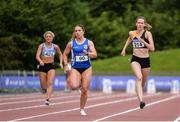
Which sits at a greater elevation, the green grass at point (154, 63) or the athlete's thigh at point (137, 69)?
the green grass at point (154, 63)

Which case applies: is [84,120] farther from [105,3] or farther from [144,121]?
[105,3]

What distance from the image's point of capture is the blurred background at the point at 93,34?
42.6 meters

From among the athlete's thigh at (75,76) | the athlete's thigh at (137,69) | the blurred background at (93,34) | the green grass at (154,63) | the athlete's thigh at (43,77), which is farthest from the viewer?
the green grass at (154,63)

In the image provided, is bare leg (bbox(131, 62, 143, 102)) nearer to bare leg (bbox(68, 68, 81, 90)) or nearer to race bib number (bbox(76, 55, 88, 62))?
race bib number (bbox(76, 55, 88, 62))

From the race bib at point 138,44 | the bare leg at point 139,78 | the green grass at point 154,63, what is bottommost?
the bare leg at point 139,78

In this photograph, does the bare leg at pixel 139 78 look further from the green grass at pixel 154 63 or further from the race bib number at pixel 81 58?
the green grass at pixel 154 63

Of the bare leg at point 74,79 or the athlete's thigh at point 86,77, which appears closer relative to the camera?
the bare leg at point 74,79

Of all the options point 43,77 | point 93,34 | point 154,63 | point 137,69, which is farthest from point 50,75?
point 93,34

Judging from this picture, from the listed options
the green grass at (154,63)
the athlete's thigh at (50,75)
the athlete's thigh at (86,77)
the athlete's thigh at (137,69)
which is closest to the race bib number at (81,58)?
the athlete's thigh at (86,77)

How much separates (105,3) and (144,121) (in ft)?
218

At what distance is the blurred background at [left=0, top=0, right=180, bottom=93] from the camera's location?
42.6 meters

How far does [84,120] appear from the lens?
14.2m

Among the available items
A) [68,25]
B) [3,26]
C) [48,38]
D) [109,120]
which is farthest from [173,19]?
[109,120]

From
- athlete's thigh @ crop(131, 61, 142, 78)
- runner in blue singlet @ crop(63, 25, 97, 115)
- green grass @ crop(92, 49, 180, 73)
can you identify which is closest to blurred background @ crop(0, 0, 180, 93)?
green grass @ crop(92, 49, 180, 73)
